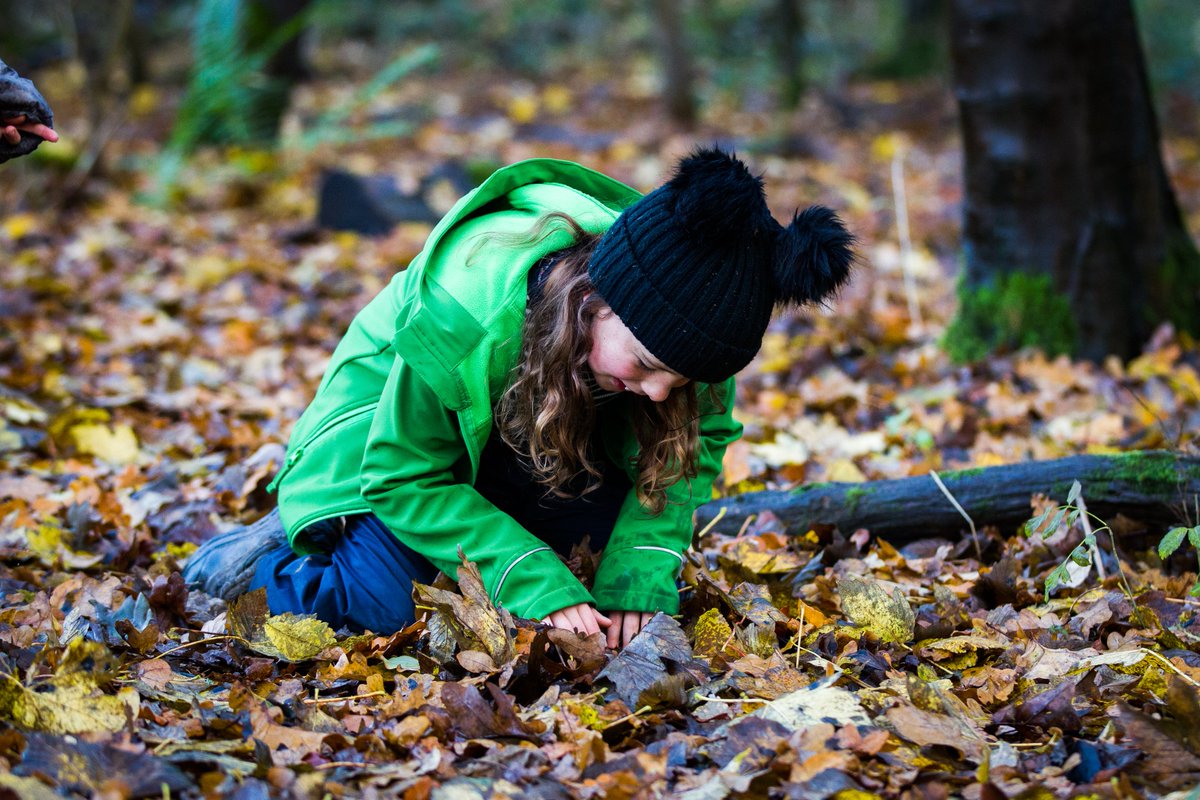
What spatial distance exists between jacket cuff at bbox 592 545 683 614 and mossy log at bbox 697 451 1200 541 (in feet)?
1.51

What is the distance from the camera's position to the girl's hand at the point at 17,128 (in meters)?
2.00

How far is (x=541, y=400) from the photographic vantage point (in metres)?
2.21

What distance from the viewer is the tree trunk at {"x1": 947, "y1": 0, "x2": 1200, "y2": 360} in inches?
149

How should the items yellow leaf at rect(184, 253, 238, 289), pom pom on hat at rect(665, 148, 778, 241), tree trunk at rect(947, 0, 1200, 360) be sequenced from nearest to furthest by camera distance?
pom pom on hat at rect(665, 148, 778, 241) → tree trunk at rect(947, 0, 1200, 360) → yellow leaf at rect(184, 253, 238, 289)

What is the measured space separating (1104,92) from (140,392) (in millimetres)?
3556

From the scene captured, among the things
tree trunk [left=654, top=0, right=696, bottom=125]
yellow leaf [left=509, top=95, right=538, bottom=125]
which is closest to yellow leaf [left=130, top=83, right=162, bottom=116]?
yellow leaf [left=509, top=95, right=538, bottom=125]

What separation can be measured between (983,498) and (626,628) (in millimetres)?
1002

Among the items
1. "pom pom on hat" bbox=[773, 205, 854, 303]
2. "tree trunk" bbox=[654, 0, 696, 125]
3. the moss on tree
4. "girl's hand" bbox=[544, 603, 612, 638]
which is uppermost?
"tree trunk" bbox=[654, 0, 696, 125]

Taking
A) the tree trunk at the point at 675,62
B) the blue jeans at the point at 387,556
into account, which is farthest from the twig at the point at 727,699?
the tree trunk at the point at 675,62

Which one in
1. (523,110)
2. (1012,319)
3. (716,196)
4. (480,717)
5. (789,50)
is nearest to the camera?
(480,717)

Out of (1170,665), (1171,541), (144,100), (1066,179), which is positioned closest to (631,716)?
(1170,665)

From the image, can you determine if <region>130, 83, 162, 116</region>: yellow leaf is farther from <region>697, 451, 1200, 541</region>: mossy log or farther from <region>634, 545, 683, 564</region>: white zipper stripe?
<region>634, 545, 683, 564</region>: white zipper stripe

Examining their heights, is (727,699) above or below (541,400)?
below

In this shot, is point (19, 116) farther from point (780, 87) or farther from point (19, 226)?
point (780, 87)
